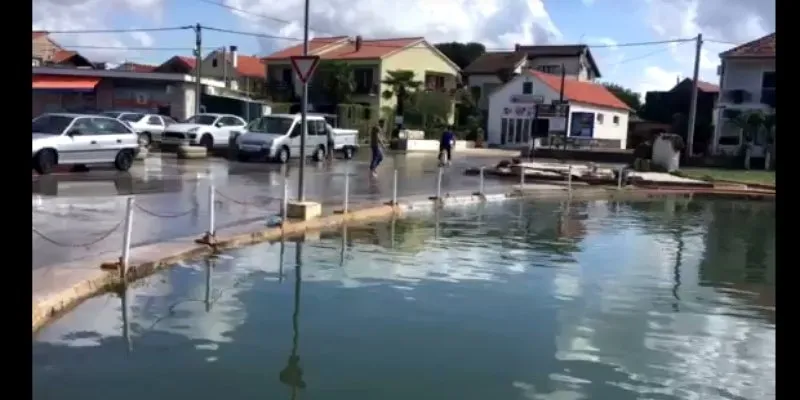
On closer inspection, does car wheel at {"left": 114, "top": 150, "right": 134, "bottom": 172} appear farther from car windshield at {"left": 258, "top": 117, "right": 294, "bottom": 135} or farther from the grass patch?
the grass patch

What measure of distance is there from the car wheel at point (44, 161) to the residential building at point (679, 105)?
42638mm

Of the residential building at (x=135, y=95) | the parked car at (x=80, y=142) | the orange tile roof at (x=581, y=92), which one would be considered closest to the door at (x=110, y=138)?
the parked car at (x=80, y=142)

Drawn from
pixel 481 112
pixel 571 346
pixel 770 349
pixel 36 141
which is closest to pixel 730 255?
pixel 770 349

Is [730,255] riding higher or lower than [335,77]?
lower

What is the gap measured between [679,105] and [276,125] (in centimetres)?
4139

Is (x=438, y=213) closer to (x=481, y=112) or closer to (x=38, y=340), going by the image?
(x=38, y=340)

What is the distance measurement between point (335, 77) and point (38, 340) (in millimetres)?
52560

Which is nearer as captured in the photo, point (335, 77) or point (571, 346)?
point (571, 346)

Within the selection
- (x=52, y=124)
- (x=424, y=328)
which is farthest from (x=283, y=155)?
(x=424, y=328)

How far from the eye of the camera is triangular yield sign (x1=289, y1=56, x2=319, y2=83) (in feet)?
46.2

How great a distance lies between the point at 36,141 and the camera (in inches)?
828

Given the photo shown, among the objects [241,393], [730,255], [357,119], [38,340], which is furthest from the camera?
[357,119]

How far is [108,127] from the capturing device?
24000 millimetres

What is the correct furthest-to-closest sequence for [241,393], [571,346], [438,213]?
[438,213] → [571,346] → [241,393]
